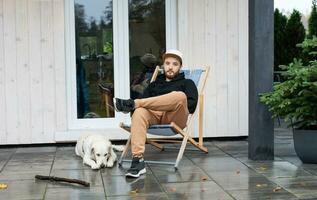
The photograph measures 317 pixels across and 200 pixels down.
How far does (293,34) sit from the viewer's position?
1094 centimetres

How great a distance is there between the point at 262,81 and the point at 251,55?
0.27 meters

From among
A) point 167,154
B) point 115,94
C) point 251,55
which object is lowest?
point 167,154

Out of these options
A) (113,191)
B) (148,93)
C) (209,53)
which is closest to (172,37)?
(209,53)

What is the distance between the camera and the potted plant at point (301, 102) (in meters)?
4.75

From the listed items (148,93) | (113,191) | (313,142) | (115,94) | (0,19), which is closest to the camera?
(113,191)

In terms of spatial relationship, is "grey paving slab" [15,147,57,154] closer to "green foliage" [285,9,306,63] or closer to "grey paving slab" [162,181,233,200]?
"grey paving slab" [162,181,233,200]

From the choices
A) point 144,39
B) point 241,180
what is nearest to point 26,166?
point 241,180

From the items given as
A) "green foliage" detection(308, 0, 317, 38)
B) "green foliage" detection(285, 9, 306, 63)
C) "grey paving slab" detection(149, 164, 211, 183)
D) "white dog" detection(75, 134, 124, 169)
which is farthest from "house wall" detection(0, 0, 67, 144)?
"green foliage" detection(308, 0, 317, 38)

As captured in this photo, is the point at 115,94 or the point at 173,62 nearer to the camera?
the point at 173,62

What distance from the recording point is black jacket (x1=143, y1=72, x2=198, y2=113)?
505 cm

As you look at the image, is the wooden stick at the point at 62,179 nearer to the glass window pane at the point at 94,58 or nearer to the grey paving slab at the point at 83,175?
the grey paving slab at the point at 83,175

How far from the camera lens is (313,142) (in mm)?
4918

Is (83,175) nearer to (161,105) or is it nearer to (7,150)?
(161,105)

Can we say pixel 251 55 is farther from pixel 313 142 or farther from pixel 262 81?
pixel 313 142
